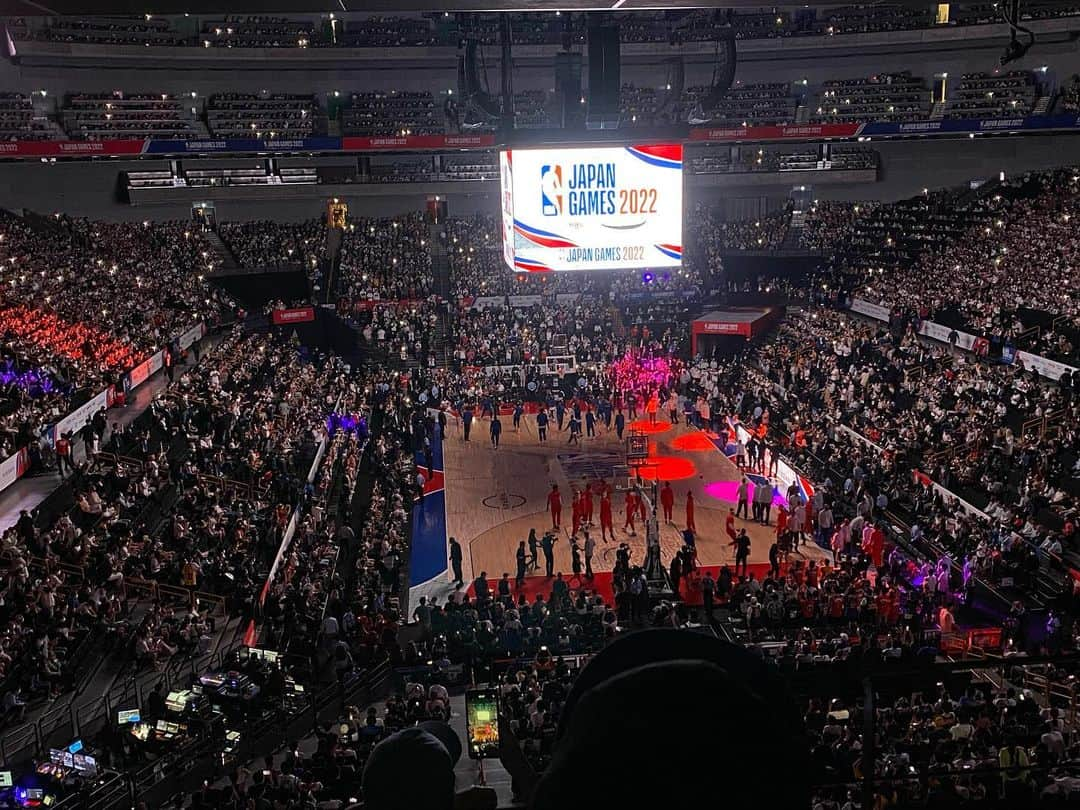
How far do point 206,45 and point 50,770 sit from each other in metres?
40.5

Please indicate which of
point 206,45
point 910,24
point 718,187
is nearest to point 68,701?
point 206,45

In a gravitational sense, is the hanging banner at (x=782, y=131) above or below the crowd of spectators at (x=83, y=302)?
above

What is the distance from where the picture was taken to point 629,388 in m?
31.0

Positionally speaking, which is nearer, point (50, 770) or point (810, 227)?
point (50, 770)

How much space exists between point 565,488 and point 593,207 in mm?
10977

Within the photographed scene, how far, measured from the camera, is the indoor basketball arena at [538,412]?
882 cm

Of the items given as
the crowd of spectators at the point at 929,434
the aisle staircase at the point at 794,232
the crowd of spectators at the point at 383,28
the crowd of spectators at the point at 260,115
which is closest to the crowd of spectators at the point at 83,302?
the crowd of spectators at the point at 260,115

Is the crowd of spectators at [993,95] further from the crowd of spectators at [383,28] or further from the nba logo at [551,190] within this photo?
the nba logo at [551,190]

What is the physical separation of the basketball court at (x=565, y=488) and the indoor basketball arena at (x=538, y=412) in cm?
16

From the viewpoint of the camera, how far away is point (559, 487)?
2416cm

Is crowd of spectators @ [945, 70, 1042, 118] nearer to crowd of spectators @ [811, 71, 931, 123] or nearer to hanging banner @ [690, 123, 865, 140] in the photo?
crowd of spectators @ [811, 71, 931, 123]

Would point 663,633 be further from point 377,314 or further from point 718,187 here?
point 718,187

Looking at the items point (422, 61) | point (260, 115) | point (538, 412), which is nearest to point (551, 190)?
point (538, 412)

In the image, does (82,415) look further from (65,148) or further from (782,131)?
(782,131)
